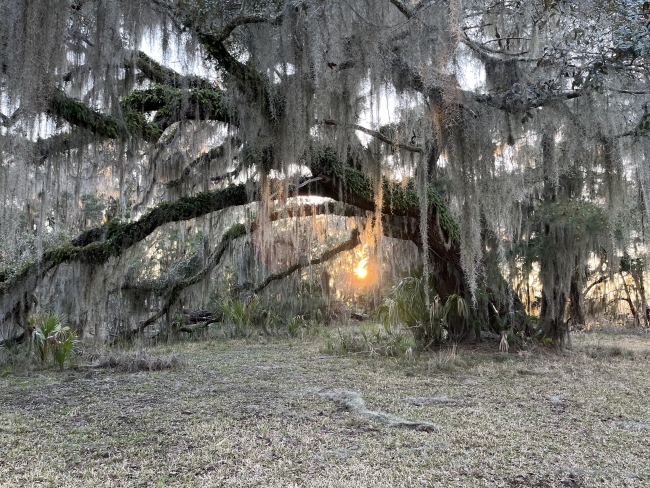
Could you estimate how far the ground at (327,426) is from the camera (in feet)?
8.41

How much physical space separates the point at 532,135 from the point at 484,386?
141 inches

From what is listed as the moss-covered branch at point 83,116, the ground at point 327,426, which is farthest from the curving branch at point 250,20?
the ground at point 327,426

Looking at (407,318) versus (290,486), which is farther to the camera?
(407,318)

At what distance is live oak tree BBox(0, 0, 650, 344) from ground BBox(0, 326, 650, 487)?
143 centimetres

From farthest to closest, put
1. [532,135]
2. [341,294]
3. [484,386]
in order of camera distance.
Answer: [341,294] → [532,135] → [484,386]

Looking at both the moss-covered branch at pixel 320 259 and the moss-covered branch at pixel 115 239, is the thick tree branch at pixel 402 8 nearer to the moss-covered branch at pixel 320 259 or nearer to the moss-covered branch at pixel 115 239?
the moss-covered branch at pixel 115 239

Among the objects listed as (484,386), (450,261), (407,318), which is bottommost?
(484,386)

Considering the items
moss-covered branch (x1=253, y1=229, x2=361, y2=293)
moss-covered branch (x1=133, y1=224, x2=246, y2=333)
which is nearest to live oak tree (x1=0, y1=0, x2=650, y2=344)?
moss-covered branch (x1=253, y1=229, x2=361, y2=293)

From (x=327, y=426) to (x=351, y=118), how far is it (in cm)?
311

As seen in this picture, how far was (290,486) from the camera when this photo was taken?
2.38 meters

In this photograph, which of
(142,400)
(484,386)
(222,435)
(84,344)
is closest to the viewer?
(222,435)

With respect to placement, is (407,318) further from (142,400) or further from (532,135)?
(142,400)

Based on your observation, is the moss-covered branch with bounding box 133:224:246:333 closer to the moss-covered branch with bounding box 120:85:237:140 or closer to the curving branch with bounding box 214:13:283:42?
the moss-covered branch with bounding box 120:85:237:140

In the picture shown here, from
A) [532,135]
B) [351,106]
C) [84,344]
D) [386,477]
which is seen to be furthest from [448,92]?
[84,344]
